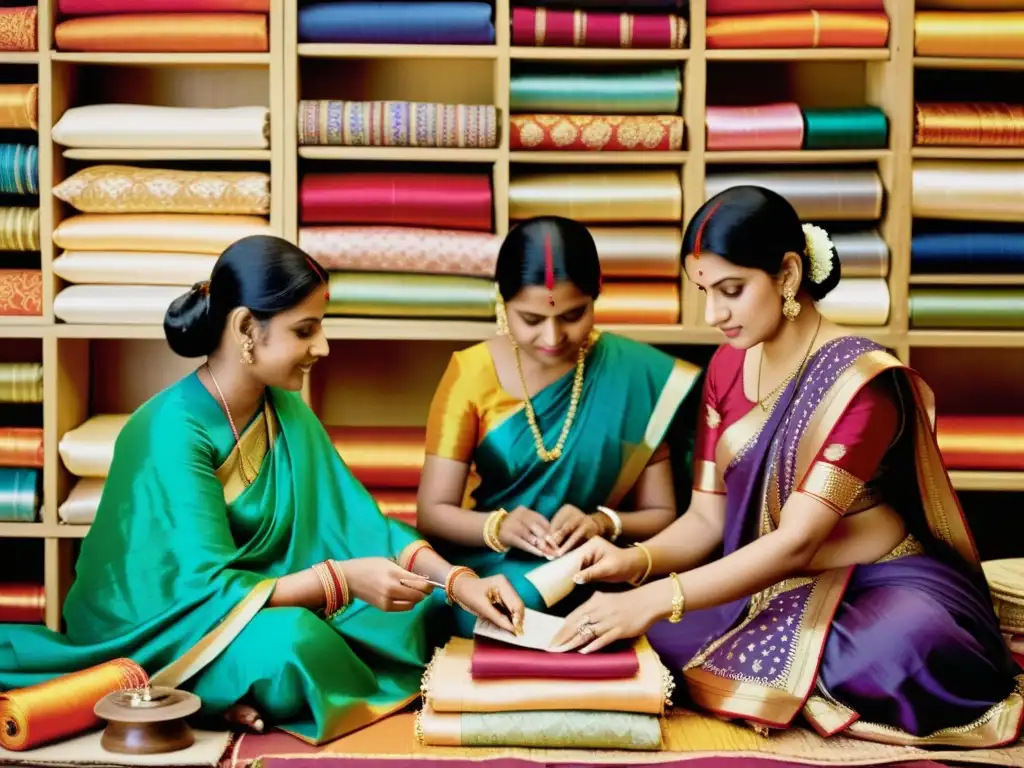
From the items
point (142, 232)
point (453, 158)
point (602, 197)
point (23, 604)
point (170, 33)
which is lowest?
point (23, 604)

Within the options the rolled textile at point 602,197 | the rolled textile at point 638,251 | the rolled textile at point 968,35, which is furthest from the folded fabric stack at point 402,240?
the rolled textile at point 968,35

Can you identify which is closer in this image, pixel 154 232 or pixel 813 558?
pixel 813 558

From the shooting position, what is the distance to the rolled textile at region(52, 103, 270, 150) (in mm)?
3742

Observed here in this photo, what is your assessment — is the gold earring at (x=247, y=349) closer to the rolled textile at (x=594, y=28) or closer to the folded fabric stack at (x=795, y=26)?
the rolled textile at (x=594, y=28)

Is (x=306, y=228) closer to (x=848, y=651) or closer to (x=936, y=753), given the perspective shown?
(x=848, y=651)

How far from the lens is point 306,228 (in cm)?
382

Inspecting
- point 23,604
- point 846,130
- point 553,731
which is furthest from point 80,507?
point 846,130

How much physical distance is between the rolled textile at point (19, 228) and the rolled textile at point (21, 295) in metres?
0.10

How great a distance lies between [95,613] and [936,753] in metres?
1.82

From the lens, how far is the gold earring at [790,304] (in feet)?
9.16

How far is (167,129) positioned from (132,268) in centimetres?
43

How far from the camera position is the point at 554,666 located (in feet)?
8.52

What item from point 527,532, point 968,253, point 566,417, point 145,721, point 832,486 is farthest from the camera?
point 968,253

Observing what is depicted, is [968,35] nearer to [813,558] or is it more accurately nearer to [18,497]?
[813,558]
